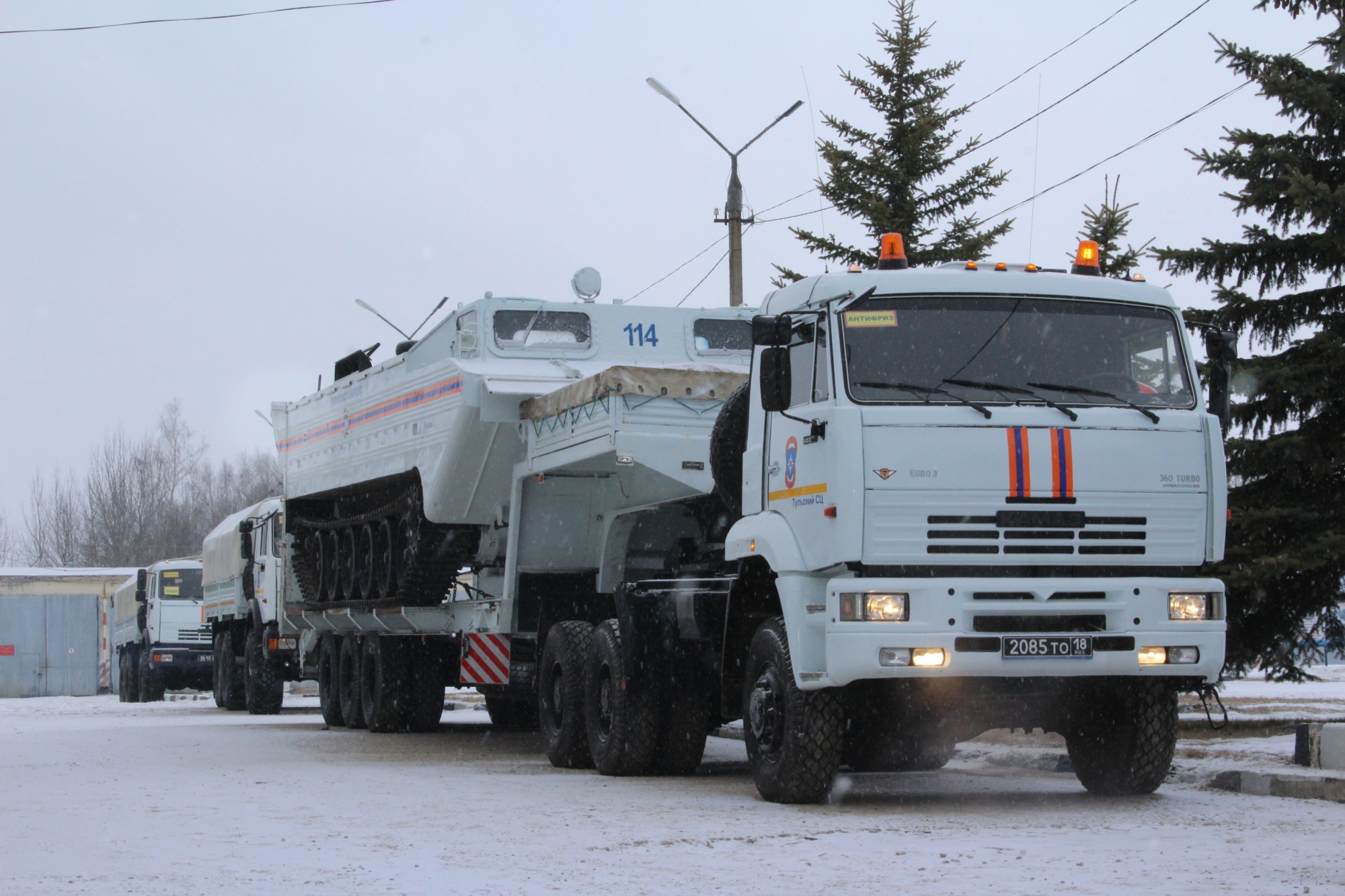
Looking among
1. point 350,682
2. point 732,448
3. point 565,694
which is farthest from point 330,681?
point 732,448

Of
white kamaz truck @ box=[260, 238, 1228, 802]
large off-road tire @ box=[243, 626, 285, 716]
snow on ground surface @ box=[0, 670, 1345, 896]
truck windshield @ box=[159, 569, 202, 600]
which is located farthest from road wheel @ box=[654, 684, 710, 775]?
truck windshield @ box=[159, 569, 202, 600]

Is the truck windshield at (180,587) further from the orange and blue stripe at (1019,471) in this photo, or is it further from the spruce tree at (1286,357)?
the orange and blue stripe at (1019,471)

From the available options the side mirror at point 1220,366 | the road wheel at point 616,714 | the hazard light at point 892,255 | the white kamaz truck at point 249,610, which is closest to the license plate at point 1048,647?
the side mirror at point 1220,366

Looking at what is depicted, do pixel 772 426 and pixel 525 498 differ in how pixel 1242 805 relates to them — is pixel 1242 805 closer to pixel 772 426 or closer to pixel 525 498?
pixel 772 426

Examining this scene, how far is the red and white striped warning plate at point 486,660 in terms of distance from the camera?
589 inches

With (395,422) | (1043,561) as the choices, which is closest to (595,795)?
(1043,561)

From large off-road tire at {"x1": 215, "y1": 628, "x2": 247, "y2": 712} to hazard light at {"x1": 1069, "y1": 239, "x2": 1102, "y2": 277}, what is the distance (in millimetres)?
20558

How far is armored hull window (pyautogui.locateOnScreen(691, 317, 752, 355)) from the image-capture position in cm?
1516

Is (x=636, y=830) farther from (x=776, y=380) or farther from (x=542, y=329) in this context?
(x=542, y=329)

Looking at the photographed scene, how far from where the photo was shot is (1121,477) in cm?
906

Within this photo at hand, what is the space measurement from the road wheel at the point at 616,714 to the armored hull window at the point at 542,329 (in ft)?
10.3

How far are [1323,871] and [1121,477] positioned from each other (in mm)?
2609

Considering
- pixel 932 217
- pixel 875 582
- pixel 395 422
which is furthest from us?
pixel 932 217

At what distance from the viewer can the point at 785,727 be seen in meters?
9.53
